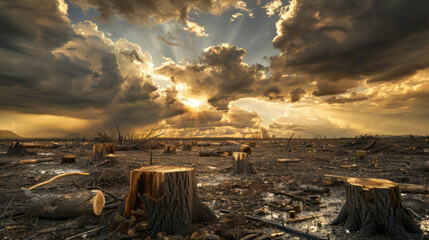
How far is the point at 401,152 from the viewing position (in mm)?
16625

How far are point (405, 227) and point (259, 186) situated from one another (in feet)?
12.1

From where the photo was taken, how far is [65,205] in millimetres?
3963

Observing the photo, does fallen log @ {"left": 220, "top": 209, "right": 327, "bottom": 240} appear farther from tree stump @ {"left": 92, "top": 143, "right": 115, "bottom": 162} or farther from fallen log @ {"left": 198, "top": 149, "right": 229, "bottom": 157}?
fallen log @ {"left": 198, "top": 149, "right": 229, "bottom": 157}

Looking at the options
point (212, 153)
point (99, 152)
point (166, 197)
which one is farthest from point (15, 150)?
point (166, 197)

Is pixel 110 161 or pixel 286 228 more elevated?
pixel 110 161

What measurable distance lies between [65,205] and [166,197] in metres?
2.22

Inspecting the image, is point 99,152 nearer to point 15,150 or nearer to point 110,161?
point 110,161

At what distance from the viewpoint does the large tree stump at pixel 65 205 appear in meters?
3.93

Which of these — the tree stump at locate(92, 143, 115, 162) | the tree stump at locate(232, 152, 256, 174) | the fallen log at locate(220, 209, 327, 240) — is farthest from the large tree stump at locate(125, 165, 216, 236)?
the tree stump at locate(92, 143, 115, 162)

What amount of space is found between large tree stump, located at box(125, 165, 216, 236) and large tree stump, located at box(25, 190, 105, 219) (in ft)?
2.88

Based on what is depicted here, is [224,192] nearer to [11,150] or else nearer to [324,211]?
[324,211]

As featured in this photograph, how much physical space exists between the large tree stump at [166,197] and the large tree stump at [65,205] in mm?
877

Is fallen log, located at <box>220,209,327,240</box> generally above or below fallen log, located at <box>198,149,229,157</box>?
below

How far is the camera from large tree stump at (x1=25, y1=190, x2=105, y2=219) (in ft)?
12.9
